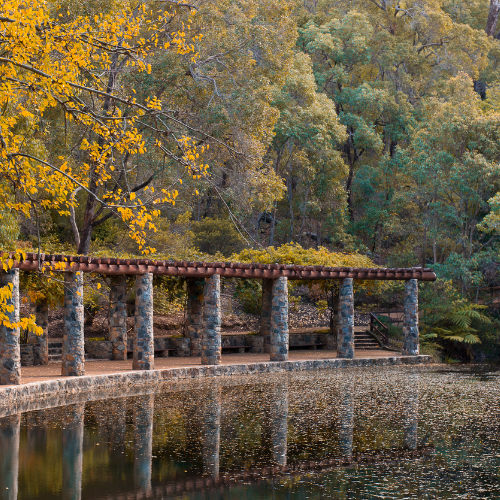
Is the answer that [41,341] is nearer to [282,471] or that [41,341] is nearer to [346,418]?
[346,418]

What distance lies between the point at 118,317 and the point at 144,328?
4159 millimetres

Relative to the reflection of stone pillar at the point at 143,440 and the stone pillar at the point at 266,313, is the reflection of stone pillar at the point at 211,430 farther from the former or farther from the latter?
the stone pillar at the point at 266,313

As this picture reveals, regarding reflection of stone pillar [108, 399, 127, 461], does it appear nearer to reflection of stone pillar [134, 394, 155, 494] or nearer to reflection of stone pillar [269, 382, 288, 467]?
reflection of stone pillar [134, 394, 155, 494]

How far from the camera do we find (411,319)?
974 inches

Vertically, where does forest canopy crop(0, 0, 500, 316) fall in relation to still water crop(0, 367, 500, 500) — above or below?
above

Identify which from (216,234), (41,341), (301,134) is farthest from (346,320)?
(301,134)

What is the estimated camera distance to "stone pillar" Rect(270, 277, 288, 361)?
22.0 meters

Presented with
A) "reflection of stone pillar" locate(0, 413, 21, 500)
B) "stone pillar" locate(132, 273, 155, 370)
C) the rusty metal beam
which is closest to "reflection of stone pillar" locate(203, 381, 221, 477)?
"reflection of stone pillar" locate(0, 413, 21, 500)

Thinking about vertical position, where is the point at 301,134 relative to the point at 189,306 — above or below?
above

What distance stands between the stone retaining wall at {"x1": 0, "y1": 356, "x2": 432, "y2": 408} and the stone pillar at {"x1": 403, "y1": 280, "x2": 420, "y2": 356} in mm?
419

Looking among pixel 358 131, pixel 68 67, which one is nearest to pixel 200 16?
pixel 358 131

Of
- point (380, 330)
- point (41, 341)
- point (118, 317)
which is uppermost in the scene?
point (118, 317)

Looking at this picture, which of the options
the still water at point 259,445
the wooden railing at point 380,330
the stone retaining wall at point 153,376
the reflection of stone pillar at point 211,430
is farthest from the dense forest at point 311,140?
the still water at point 259,445

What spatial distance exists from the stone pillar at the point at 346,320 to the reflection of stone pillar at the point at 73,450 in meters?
11.3
